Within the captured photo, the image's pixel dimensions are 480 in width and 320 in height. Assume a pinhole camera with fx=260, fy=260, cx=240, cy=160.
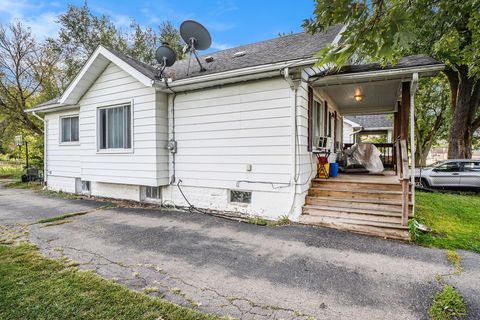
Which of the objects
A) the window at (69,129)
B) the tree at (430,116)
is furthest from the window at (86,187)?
the tree at (430,116)

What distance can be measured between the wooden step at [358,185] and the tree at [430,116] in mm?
17978

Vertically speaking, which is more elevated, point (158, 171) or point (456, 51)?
point (456, 51)

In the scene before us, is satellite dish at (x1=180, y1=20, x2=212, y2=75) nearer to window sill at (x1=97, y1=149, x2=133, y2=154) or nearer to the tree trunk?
window sill at (x1=97, y1=149, x2=133, y2=154)

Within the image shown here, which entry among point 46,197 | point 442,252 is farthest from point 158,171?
point 442,252

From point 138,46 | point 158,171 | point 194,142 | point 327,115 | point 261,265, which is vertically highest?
point 138,46

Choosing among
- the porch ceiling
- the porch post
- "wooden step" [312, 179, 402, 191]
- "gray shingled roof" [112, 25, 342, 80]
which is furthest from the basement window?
the porch post

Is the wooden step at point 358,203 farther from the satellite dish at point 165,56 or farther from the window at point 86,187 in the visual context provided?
the window at point 86,187

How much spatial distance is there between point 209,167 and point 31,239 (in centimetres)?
371

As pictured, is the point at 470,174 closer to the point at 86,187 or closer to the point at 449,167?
the point at 449,167

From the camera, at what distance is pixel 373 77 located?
541 cm

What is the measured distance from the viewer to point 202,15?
17.2 metres

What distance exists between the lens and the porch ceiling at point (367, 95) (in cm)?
642

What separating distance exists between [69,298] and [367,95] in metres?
8.23

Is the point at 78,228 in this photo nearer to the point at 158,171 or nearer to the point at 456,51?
the point at 158,171
